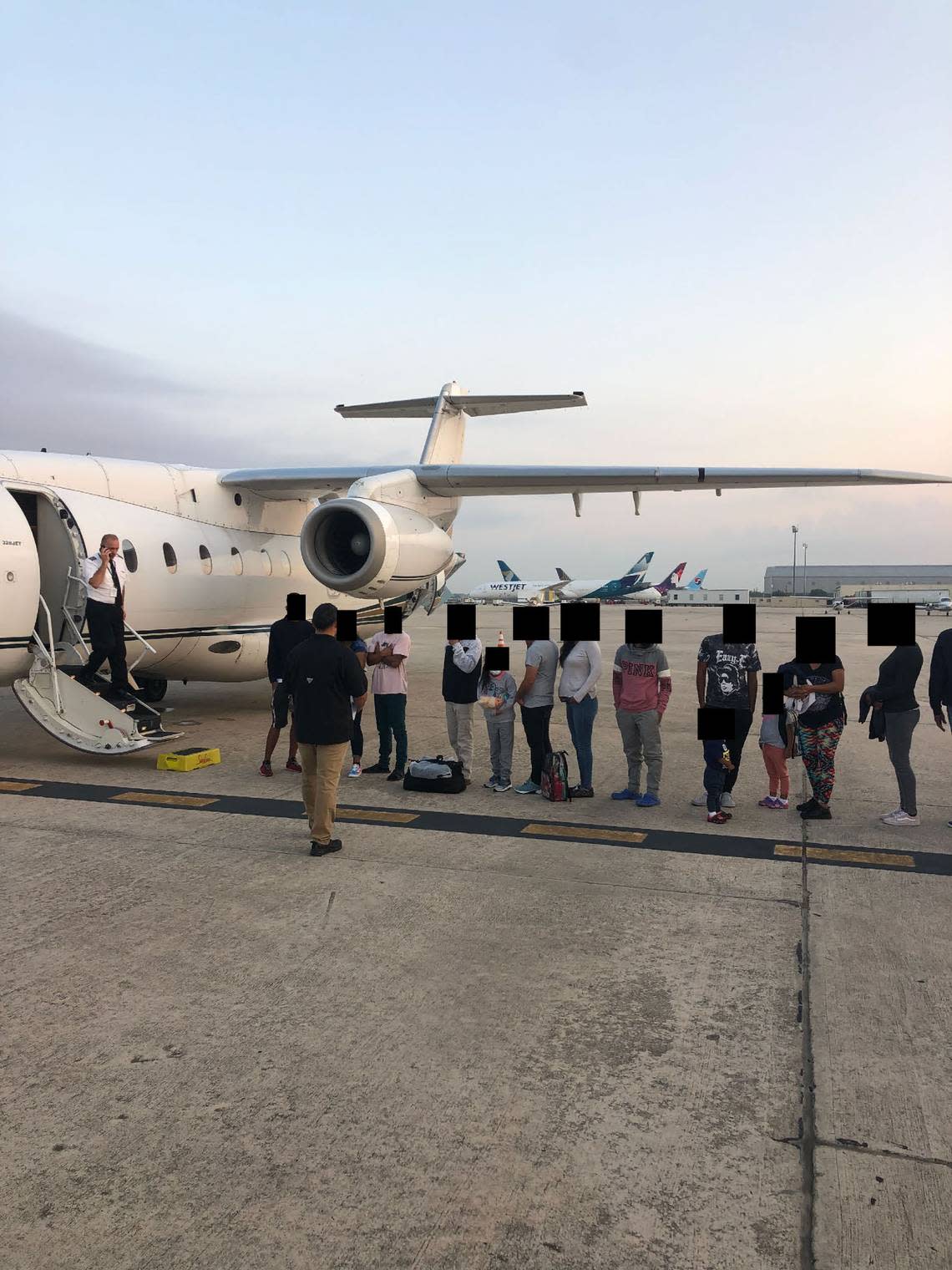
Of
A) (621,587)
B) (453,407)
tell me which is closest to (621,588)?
(621,587)

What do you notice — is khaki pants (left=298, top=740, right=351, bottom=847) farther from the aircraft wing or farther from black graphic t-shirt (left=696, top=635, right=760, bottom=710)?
the aircraft wing

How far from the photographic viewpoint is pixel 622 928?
16.7 ft

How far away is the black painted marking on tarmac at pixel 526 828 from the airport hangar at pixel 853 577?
13680cm

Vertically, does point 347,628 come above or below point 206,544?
below

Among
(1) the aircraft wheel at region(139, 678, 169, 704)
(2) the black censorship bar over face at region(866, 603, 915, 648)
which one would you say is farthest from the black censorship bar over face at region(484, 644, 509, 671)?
(1) the aircraft wheel at region(139, 678, 169, 704)

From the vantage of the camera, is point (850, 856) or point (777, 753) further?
point (777, 753)

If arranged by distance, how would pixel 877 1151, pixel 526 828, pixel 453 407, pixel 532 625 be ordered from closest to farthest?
pixel 877 1151 < pixel 526 828 < pixel 532 625 < pixel 453 407

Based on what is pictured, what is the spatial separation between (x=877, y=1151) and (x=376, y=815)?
494cm

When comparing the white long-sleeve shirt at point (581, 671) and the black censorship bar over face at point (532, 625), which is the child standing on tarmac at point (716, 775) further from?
the black censorship bar over face at point (532, 625)

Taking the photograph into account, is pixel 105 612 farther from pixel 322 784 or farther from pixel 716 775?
pixel 716 775

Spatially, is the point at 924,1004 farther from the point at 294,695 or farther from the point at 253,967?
the point at 294,695

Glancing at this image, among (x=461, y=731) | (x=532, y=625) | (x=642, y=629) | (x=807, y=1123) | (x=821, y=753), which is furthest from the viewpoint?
(x=461, y=731)

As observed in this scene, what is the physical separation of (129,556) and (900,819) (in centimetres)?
827

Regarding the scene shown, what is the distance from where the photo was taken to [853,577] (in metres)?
152
